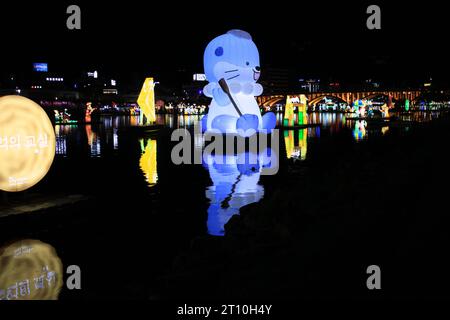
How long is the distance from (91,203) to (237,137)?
13.6m

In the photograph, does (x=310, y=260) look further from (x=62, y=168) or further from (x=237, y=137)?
(x=237, y=137)

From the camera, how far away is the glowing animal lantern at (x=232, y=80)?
2267cm

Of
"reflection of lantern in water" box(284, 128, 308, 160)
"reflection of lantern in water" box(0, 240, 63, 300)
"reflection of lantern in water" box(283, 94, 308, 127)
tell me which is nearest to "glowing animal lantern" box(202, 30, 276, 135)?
"reflection of lantern in water" box(284, 128, 308, 160)

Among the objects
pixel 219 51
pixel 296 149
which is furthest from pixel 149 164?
pixel 219 51

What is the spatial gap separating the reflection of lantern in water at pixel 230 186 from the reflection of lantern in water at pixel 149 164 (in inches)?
70.0

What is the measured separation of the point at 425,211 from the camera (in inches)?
289

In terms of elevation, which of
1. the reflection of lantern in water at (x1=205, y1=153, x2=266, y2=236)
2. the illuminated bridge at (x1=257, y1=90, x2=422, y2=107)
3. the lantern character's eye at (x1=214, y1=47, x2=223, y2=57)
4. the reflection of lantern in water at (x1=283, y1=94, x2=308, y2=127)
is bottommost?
the reflection of lantern in water at (x1=205, y1=153, x2=266, y2=236)

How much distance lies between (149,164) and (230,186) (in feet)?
18.3

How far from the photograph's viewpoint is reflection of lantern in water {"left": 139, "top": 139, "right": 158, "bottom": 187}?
1375 centimetres

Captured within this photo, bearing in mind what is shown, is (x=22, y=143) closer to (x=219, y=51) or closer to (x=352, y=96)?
(x=219, y=51)

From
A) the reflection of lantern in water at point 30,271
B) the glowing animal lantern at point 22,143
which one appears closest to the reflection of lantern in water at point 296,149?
the glowing animal lantern at point 22,143

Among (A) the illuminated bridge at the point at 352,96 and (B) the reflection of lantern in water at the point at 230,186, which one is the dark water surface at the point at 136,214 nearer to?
(B) the reflection of lantern in water at the point at 230,186

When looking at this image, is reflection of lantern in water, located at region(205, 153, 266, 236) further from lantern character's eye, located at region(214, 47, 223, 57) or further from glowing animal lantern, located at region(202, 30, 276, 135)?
lantern character's eye, located at region(214, 47, 223, 57)

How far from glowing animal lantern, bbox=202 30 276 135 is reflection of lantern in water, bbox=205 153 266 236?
15.1 ft
